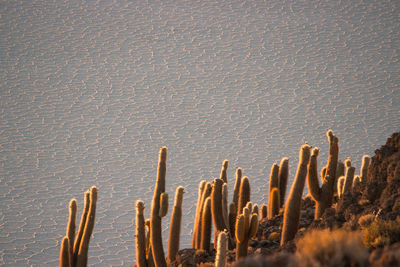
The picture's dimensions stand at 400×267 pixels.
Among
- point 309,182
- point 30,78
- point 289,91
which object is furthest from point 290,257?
point 30,78

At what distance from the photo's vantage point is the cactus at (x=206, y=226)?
11.2 feet

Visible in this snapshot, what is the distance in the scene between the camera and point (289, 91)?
9.48 metres

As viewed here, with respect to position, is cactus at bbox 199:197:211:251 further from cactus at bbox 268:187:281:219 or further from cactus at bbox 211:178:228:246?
cactus at bbox 268:187:281:219

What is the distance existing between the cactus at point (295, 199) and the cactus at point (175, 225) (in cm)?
60

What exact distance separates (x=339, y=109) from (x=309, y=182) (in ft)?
18.8

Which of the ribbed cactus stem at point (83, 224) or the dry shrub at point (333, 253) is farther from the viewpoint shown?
the ribbed cactus stem at point (83, 224)

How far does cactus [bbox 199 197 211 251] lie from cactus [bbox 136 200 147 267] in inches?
13.9

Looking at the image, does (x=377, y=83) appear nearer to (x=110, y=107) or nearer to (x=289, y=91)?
(x=289, y=91)

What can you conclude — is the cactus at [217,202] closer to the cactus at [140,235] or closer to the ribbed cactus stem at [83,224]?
the cactus at [140,235]

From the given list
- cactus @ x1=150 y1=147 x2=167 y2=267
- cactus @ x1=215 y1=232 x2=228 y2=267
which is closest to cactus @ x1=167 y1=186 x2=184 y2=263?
cactus @ x1=150 y1=147 x2=167 y2=267

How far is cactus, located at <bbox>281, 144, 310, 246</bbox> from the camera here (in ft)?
10.0

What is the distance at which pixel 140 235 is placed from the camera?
3.28 metres

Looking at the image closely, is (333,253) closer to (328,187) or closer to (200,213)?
(328,187)

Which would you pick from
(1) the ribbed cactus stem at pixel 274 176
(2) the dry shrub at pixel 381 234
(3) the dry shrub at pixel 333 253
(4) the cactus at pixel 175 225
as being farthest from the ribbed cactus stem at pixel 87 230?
(3) the dry shrub at pixel 333 253
